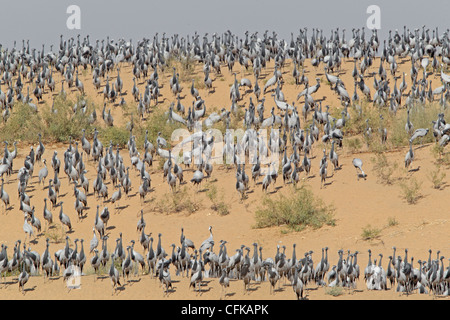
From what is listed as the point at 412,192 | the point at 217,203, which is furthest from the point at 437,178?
the point at 217,203

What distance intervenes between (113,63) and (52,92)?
9.95 ft

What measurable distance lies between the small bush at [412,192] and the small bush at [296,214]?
2023 mm

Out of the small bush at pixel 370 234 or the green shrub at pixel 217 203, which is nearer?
the small bush at pixel 370 234

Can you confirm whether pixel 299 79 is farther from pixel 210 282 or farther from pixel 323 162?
pixel 210 282

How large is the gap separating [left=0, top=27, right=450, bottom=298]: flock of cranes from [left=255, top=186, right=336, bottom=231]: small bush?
1.41 metres

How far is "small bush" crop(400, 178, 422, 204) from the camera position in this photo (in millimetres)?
23031

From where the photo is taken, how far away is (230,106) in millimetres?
32719

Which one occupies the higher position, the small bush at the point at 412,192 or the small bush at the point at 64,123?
the small bush at the point at 64,123

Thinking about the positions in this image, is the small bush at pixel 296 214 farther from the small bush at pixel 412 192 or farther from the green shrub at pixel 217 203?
the small bush at pixel 412 192

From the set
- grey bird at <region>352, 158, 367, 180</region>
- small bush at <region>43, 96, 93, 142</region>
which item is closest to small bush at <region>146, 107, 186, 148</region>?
small bush at <region>43, 96, 93, 142</region>

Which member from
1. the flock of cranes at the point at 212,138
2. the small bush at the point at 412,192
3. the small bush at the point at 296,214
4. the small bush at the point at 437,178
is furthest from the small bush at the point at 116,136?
the small bush at the point at 437,178

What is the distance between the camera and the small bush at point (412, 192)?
23031mm

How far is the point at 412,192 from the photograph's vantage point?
23000 millimetres

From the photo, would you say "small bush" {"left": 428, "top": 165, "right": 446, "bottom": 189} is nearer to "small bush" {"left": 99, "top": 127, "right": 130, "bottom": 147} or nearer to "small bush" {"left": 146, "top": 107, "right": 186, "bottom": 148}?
"small bush" {"left": 146, "top": 107, "right": 186, "bottom": 148}
